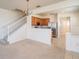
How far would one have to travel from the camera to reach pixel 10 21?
943 cm

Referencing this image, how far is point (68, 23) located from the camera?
34.2ft

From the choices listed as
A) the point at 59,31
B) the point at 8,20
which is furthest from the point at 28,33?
the point at 59,31

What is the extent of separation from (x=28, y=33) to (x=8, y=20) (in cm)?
207

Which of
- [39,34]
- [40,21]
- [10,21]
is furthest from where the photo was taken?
[40,21]

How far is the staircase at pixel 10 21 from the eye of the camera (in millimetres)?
8670

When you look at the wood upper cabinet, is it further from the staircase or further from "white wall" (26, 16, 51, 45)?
"white wall" (26, 16, 51, 45)

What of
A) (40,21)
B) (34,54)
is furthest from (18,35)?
(40,21)

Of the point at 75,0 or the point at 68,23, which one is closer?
the point at 75,0

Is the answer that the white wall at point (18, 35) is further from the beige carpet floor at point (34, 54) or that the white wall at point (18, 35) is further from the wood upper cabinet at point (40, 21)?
the wood upper cabinet at point (40, 21)

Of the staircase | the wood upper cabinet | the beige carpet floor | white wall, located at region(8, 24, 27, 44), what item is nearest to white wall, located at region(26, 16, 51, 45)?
white wall, located at region(8, 24, 27, 44)

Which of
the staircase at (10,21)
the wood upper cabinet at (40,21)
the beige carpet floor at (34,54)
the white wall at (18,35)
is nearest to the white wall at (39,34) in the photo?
the white wall at (18,35)

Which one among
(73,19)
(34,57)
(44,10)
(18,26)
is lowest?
(34,57)

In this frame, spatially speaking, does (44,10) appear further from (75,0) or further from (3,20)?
(3,20)

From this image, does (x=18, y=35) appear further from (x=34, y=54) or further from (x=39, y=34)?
(x=34, y=54)
